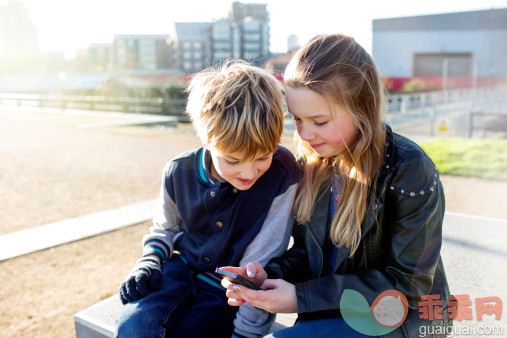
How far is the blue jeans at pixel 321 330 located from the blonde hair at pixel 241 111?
64cm

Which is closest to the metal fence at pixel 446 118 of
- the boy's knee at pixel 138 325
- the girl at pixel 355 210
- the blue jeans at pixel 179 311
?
the girl at pixel 355 210

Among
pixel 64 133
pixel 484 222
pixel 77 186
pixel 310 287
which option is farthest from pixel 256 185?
pixel 64 133

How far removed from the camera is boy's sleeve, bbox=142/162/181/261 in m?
1.88

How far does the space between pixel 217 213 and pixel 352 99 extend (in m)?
0.70

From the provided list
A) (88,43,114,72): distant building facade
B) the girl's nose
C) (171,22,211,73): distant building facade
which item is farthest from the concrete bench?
(88,43,114,72): distant building facade

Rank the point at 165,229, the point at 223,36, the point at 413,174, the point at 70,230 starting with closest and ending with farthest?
the point at 413,174
the point at 165,229
the point at 70,230
the point at 223,36

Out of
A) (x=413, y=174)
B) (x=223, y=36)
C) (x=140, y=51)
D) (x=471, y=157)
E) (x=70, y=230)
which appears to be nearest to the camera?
(x=413, y=174)

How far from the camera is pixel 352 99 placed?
1.58 metres

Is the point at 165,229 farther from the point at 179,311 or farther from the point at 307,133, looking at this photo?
the point at 307,133

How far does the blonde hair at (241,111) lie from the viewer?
155 cm

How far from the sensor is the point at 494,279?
265 centimetres

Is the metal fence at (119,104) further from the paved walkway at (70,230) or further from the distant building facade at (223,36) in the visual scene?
the distant building facade at (223,36)

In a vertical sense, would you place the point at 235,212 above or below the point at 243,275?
above

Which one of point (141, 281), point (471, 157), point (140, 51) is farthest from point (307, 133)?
point (140, 51)
